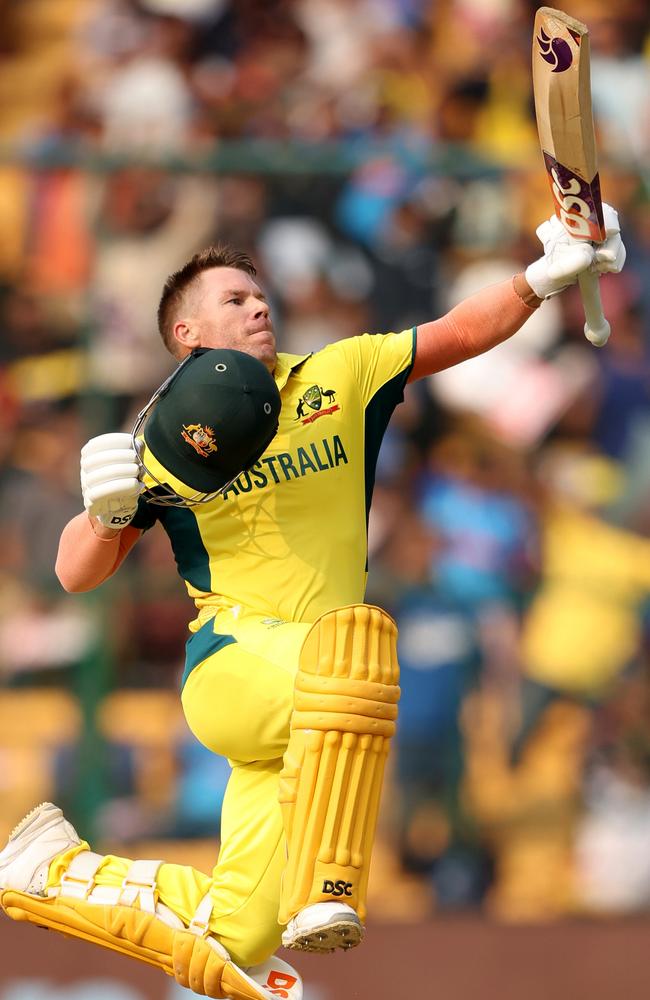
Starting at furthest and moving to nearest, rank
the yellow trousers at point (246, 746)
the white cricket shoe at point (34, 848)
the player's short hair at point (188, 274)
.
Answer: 1. the player's short hair at point (188, 274)
2. the white cricket shoe at point (34, 848)
3. the yellow trousers at point (246, 746)

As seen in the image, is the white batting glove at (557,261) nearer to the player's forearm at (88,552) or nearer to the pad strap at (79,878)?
the player's forearm at (88,552)

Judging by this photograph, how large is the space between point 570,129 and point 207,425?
1.25 metres

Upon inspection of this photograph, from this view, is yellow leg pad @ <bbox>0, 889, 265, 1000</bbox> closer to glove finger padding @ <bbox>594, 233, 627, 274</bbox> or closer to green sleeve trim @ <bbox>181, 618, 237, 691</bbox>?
green sleeve trim @ <bbox>181, 618, 237, 691</bbox>

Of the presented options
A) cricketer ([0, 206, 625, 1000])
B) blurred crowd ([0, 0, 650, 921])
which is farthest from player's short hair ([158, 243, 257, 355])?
blurred crowd ([0, 0, 650, 921])

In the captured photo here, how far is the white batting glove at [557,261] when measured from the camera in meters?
4.56

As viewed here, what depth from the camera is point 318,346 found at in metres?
7.54

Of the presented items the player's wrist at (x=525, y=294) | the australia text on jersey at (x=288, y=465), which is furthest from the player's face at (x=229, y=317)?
the player's wrist at (x=525, y=294)

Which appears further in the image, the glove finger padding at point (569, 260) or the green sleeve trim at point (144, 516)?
the green sleeve trim at point (144, 516)

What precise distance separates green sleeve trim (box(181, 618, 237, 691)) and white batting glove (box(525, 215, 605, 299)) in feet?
4.10

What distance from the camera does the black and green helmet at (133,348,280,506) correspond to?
14.0 feet

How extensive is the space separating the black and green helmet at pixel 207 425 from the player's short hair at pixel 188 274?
0.60m

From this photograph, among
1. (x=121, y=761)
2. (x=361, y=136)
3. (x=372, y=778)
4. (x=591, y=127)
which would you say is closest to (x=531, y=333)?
(x=361, y=136)

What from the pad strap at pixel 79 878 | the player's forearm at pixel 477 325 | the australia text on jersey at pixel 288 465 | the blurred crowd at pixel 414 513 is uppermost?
the blurred crowd at pixel 414 513

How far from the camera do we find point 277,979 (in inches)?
187
